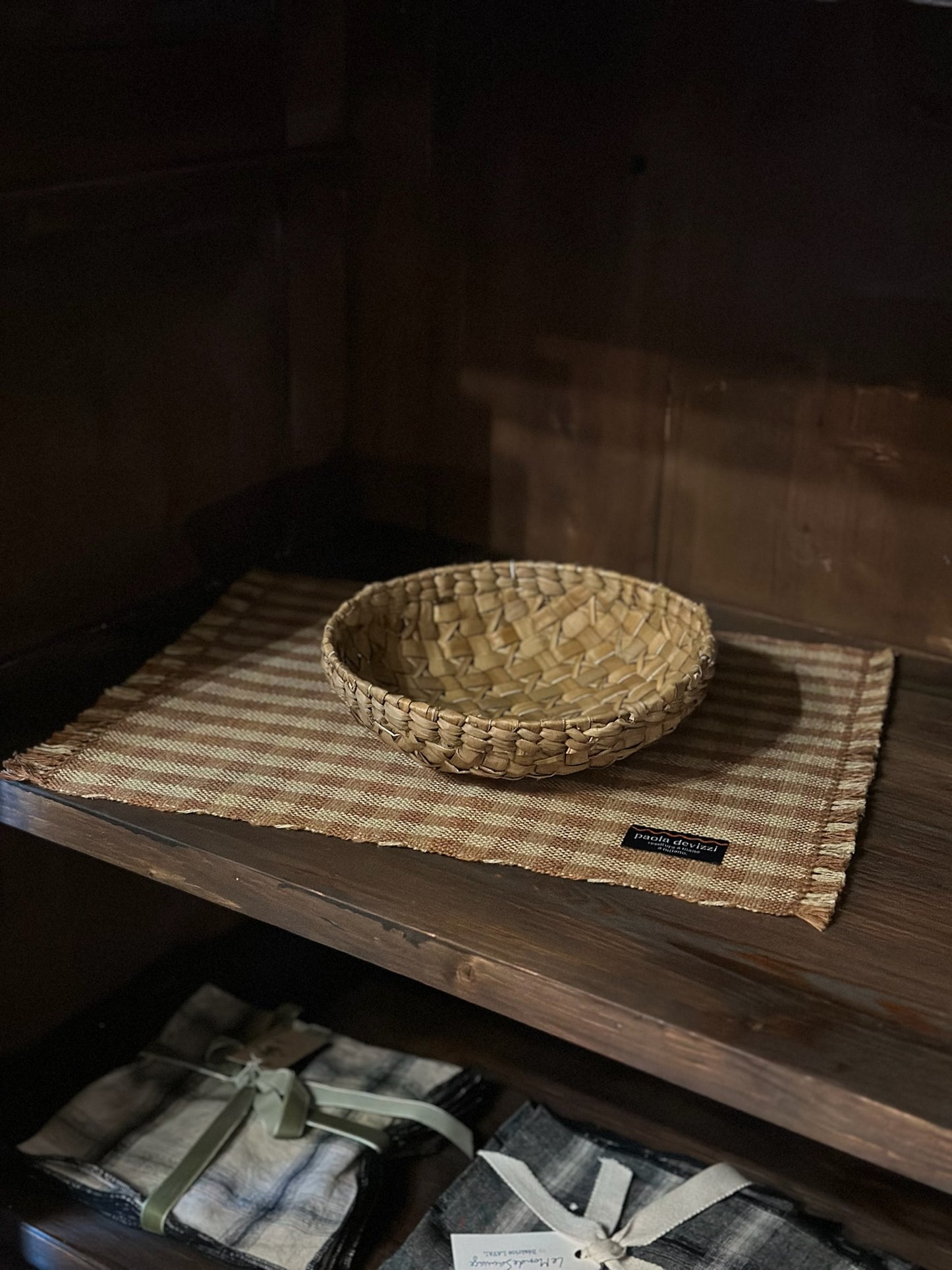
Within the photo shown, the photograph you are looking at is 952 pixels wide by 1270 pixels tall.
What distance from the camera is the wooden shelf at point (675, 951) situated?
65 cm

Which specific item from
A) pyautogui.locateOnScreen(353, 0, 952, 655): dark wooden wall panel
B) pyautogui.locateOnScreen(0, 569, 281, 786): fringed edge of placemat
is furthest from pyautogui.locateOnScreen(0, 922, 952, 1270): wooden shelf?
pyautogui.locateOnScreen(353, 0, 952, 655): dark wooden wall panel

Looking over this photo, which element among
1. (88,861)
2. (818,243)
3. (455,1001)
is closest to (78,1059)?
(88,861)

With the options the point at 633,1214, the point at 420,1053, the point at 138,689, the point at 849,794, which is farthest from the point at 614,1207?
the point at 138,689

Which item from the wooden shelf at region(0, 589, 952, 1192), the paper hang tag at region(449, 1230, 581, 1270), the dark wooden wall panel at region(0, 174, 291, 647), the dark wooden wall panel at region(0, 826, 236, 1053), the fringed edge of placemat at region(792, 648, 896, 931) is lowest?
the paper hang tag at region(449, 1230, 581, 1270)

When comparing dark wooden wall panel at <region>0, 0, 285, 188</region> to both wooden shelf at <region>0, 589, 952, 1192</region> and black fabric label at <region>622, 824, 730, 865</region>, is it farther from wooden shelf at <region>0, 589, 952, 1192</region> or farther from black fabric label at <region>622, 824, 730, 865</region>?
black fabric label at <region>622, 824, 730, 865</region>

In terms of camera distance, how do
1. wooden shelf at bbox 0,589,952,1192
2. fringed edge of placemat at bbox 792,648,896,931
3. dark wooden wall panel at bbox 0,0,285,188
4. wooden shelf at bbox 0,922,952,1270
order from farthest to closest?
1. wooden shelf at bbox 0,922,952,1270
2. dark wooden wall panel at bbox 0,0,285,188
3. fringed edge of placemat at bbox 792,648,896,931
4. wooden shelf at bbox 0,589,952,1192

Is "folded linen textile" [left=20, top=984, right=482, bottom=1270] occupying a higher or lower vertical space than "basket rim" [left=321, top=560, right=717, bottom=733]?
lower

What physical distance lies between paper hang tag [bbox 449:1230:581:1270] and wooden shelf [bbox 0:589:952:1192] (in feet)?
0.95

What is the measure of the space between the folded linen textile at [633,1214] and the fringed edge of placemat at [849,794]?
0.34m

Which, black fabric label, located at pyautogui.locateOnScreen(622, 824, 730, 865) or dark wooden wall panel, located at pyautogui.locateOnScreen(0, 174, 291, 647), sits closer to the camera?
black fabric label, located at pyautogui.locateOnScreen(622, 824, 730, 865)

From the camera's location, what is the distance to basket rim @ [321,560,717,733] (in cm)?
80

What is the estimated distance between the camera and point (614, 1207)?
3.30ft

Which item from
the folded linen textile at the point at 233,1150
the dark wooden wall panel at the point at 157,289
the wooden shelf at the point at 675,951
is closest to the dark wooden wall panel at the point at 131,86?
the dark wooden wall panel at the point at 157,289

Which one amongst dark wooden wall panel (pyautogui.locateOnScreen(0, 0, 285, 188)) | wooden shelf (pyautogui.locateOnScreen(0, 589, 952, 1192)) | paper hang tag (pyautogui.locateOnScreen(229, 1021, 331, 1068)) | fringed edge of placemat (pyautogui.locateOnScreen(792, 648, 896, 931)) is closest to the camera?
wooden shelf (pyautogui.locateOnScreen(0, 589, 952, 1192))
